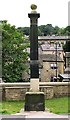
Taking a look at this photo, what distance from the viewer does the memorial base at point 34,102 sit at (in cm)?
1296

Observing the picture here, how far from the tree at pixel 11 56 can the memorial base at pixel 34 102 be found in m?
21.1

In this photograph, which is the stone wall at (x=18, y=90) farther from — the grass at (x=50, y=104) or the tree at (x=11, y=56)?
the tree at (x=11, y=56)

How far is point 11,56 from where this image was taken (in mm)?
35625

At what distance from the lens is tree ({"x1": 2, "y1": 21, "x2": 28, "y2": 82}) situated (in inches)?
1363

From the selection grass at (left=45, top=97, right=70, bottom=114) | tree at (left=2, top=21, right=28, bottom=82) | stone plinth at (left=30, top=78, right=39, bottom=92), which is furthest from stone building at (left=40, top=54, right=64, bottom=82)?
stone plinth at (left=30, top=78, right=39, bottom=92)

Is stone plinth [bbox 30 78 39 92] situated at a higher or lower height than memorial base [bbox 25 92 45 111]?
higher

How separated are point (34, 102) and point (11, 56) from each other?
74.6 ft

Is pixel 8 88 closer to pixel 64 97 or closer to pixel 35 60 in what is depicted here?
pixel 64 97

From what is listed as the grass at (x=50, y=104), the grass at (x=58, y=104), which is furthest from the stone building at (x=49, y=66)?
the grass at (x=50, y=104)

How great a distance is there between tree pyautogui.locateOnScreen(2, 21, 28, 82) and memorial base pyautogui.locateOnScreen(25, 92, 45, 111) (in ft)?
69.1

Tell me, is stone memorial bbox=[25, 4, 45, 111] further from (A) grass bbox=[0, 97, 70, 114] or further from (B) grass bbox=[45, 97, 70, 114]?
(A) grass bbox=[0, 97, 70, 114]

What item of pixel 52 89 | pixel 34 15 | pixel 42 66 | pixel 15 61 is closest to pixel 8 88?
pixel 52 89

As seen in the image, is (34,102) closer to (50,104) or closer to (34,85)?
(34,85)

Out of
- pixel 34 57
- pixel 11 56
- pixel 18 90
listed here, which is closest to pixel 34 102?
pixel 34 57
